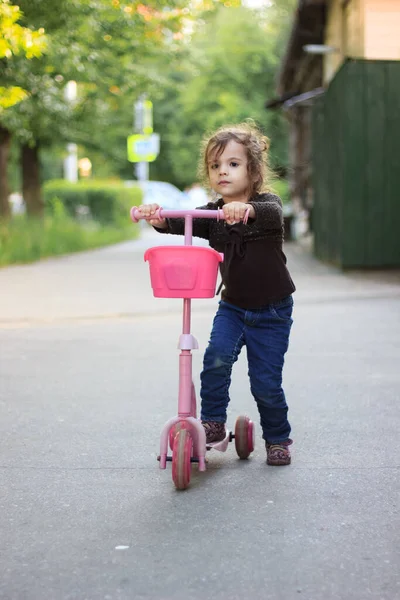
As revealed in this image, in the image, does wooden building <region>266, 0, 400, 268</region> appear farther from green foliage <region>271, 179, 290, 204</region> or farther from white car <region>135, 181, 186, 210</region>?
white car <region>135, 181, 186, 210</region>

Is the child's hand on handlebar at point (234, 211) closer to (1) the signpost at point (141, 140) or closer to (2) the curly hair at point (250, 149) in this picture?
(2) the curly hair at point (250, 149)

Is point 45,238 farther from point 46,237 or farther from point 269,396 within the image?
point 269,396

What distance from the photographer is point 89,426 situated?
225 inches

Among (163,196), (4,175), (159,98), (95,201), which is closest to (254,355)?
(4,175)

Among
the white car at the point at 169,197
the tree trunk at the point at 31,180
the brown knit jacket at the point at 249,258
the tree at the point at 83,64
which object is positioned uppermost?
the tree at the point at 83,64

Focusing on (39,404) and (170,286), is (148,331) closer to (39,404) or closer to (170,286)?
(39,404)

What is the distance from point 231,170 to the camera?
4.54 m

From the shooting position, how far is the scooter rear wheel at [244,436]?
4832 mm

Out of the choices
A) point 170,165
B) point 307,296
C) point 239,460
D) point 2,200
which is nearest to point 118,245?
point 2,200

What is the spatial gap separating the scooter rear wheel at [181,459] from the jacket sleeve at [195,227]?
2.79 ft

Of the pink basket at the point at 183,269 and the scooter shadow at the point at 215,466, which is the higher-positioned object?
the pink basket at the point at 183,269

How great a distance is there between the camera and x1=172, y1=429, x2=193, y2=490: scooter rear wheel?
431 centimetres

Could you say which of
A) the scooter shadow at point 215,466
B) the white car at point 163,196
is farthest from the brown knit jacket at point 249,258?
the white car at point 163,196

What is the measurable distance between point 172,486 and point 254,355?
0.71 metres
